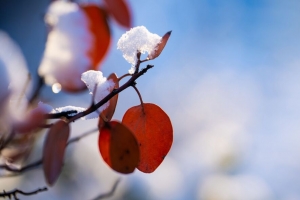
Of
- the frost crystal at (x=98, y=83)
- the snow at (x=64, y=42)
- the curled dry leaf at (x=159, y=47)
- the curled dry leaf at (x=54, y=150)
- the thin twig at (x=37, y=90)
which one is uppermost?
the curled dry leaf at (x=159, y=47)

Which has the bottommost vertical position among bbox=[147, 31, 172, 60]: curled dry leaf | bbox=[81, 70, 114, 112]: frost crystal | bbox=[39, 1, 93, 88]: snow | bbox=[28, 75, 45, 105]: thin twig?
bbox=[28, 75, 45, 105]: thin twig

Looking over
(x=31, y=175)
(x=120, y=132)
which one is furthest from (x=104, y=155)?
(x=31, y=175)

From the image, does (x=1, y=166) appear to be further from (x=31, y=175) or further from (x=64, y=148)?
(x=31, y=175)

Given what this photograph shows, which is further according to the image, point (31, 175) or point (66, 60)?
point (31, 175)

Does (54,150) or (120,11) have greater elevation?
(120,11)
